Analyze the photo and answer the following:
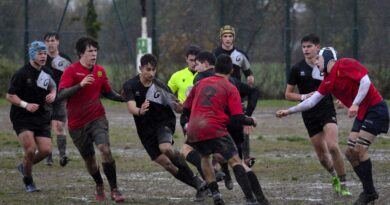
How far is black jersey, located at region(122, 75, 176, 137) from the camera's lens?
11180 millimetres

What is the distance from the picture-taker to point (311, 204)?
10.4 meters

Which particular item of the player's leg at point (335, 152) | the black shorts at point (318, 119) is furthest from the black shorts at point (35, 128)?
the player's leg at point (335, 152)

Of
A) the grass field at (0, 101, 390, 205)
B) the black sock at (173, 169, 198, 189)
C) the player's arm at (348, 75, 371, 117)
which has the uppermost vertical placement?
the player's arm at (348, 75, 371, 117)

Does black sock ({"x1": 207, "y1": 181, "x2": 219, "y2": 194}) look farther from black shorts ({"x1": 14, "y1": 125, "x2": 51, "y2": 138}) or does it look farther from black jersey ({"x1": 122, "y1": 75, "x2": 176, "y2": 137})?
black shorts ({"x1": 14, "y1": 125, "x2": 51, "y2": 138})

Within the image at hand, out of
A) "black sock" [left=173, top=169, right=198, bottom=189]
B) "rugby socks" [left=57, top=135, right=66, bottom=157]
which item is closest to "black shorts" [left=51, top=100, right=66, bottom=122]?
"rugby socks" [left=57, top=135, right=66, bottom=157]

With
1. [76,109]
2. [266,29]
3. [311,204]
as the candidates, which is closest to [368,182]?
[311,204]

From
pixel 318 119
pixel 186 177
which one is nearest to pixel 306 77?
pixel 318 119

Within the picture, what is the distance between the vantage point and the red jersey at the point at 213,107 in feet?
32.5

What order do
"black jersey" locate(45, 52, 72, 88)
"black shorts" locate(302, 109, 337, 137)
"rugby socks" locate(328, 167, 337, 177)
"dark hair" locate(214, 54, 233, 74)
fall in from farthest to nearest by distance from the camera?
"black jersey" locate(45, 52, 72, 88)
"black shorts" locate(302, 109, 337, 137)
"rugby socks" locate(328, 167, 337, 177)
"dark hair" locate(214, 54, 233, 74)

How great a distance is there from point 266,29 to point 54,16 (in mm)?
6378

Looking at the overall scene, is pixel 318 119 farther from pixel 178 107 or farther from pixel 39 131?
pixel 39 131

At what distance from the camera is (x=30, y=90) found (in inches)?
480

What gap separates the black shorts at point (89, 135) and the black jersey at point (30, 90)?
1.21m

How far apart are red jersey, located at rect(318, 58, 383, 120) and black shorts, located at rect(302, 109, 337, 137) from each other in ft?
3.99
